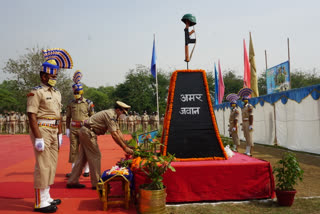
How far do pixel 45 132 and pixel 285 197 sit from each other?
139 inches

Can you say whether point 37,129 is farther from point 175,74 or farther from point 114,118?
point 175,74

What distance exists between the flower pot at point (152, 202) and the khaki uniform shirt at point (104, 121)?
1218 mm

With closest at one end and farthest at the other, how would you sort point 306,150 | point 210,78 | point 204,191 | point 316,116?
point 204,191 < point 316,116 < point 306,150 < point 210,78

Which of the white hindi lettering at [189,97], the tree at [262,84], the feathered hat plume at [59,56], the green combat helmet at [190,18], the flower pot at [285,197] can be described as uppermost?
the tree at [262,84]

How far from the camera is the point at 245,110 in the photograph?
319 inches

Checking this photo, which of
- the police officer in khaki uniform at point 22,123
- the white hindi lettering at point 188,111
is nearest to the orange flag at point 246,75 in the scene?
the white hindi lettering at point 188,111

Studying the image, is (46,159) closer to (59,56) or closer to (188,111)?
(59,56)

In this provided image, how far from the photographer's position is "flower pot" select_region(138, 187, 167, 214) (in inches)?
126

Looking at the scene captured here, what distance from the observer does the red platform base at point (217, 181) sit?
3.70 metres

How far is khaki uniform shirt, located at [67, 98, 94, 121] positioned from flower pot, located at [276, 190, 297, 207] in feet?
13.6

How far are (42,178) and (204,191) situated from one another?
2338mm

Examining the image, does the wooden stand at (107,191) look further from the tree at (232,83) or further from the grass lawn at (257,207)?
the tree at (232,83)

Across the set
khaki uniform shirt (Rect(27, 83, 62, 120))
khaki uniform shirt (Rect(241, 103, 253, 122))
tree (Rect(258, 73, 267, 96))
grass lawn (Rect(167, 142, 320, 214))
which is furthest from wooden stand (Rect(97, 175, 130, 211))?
tree (Rect(258, 73, 267, 96))

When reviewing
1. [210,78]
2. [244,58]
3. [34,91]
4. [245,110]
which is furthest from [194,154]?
[210,78]
